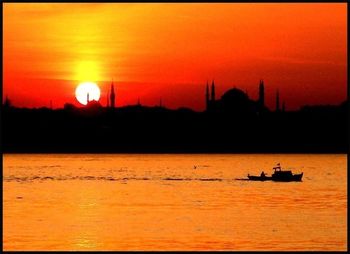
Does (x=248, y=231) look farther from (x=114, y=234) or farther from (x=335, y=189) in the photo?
(x=335, y=189)

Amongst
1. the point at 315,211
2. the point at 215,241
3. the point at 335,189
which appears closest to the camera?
the point at 215,241

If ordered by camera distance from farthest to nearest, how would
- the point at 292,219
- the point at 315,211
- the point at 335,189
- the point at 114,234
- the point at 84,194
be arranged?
1. the point at 335,189
2. the point at 84,194
3. the point at 315,211
4. the point at 292,219
5. the point at 114,234

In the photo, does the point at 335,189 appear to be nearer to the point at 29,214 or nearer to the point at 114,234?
the point at 29,214

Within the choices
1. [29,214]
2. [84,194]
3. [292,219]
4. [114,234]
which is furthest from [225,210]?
[84,194]

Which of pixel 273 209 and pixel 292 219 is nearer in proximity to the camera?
pixel 292 219

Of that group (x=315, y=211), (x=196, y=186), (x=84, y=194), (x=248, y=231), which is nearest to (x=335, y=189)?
(x=196, y=186)

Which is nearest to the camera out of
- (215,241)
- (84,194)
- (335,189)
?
(215,241)

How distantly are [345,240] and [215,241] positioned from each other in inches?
250

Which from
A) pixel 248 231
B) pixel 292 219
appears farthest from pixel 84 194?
pixel 248 231

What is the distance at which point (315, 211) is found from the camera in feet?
218

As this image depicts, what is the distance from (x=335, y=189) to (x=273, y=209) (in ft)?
97.5

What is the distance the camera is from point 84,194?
8869cm

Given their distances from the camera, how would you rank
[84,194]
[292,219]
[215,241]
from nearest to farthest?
[215,241] < [292,219] < [84,194]

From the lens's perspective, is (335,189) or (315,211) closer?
(315,211)
